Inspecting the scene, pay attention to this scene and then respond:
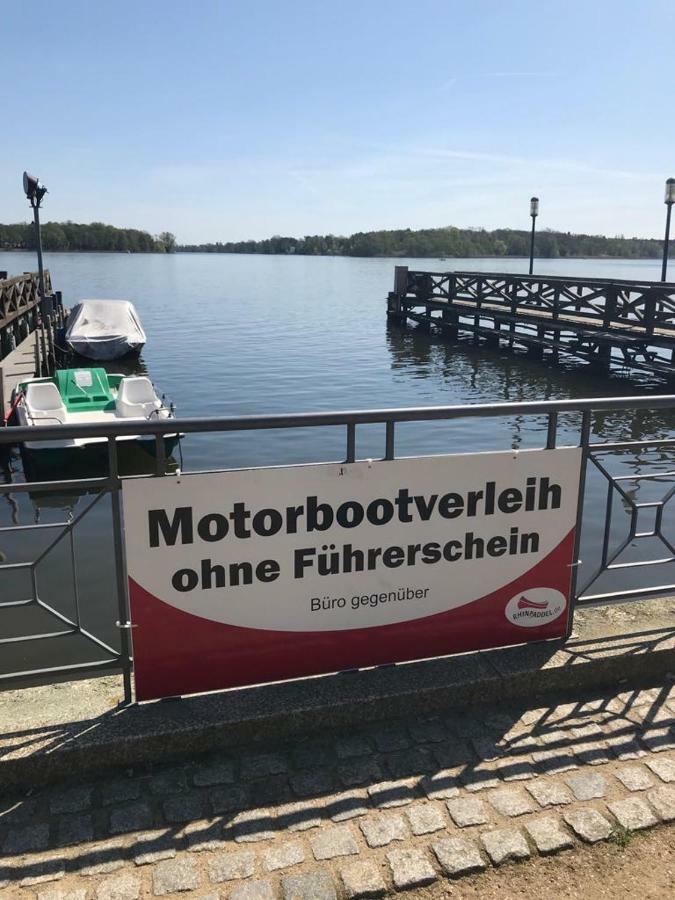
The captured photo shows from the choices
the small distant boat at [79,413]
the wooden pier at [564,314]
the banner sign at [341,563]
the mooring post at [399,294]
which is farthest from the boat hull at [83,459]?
the mooring post at [399,294]

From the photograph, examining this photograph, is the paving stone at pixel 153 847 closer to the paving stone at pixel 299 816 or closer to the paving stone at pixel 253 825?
the paving stone at pixel 253 825

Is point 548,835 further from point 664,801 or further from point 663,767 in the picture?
point 663,767

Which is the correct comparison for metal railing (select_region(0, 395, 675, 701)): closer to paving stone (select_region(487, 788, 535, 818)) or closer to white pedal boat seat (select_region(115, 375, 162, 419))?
paving stone (select_region(487, 788, 535, 818))

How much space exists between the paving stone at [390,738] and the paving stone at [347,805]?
0.33 meters

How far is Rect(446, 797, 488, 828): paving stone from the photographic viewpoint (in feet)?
9.01

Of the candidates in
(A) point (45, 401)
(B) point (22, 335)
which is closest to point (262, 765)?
(A) point (45, 401)

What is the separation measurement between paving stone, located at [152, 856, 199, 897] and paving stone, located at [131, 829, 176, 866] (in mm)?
36

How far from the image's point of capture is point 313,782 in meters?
2.97

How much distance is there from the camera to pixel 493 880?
2484 millimetres

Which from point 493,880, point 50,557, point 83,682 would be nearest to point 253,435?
point 50,557

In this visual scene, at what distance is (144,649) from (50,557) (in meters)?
6.32

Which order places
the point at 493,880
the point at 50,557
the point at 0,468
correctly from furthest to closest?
the point at 0,468 < the point at 50,557 < the point at 493,880

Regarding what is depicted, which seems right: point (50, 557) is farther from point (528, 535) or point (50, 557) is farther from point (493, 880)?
point (493, 880)

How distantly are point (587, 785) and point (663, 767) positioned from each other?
364mm
